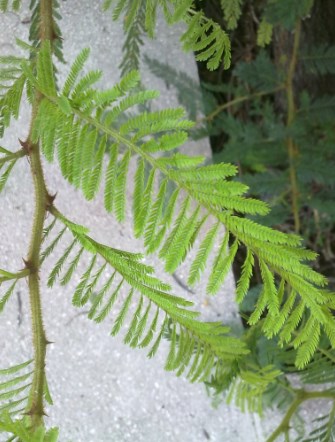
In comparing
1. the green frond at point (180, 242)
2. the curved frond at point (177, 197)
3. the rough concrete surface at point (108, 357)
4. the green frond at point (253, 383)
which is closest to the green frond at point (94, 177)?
the curved frond at point (177, 197)

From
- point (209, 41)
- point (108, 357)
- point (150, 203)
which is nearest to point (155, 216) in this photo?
point (150, 203)

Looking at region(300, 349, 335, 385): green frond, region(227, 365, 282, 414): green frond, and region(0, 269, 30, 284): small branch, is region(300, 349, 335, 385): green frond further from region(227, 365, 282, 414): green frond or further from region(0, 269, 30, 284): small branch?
region(0, 269, 30, 284): small branch

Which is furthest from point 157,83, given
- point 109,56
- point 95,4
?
point 95,4

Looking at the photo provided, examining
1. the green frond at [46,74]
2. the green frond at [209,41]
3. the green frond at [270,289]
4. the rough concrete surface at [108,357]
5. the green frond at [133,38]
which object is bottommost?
the rough concrete surface at [108,357]

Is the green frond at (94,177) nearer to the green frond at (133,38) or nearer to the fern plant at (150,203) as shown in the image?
the fern plant at (150,203)

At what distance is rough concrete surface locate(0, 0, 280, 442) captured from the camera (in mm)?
1371

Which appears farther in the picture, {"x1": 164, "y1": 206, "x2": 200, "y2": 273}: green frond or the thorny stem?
the thorny stem

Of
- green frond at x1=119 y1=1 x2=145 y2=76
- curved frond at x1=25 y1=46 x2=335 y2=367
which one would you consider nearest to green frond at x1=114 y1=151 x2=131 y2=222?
curved frond at x1=25 y1=46 x2=335 y2=367

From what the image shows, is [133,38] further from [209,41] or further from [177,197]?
[177,197]

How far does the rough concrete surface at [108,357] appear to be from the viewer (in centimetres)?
137

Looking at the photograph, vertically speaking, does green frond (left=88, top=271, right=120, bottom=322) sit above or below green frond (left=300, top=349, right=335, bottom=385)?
below

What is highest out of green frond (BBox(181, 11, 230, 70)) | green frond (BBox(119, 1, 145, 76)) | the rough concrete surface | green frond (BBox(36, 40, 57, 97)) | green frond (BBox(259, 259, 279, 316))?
green frond (BBox(119, 1, 145, 76))

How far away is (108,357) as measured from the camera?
1.48 metres

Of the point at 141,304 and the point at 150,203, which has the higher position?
the point at 150,203
